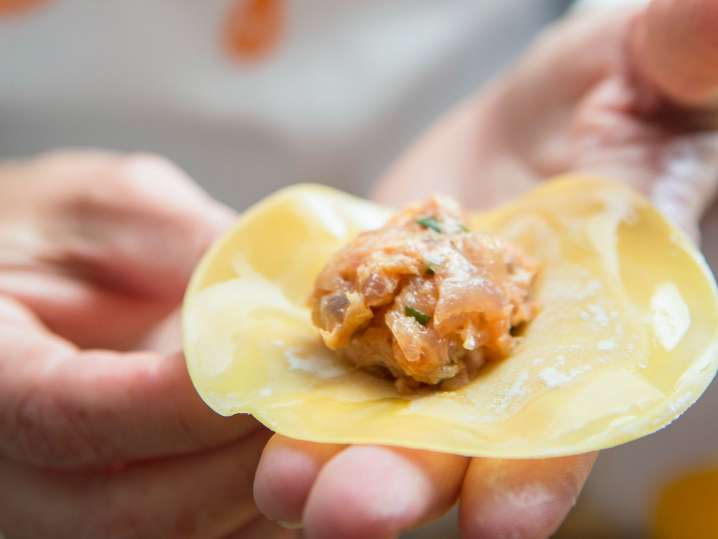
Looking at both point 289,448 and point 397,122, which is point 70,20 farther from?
point 289,448

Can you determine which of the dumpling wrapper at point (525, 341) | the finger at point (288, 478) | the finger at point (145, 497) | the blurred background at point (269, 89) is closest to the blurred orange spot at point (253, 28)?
the blurred background at point (269, 89)

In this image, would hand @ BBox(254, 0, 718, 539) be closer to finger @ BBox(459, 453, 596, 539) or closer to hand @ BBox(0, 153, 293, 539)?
finger @ BBox(459, 453, 596, 539)

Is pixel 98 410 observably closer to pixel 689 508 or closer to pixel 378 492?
pixel 378 492

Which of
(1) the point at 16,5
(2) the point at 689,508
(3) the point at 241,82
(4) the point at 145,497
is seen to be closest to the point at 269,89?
(3) the point at 241,82

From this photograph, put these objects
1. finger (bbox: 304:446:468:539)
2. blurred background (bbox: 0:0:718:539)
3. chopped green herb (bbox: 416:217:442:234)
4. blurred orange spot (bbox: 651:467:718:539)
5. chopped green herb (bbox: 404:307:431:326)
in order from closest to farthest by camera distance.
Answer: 1. finger (bbox: 304:446:468:539)
2. chopped green herb (bbox: 404:307:431:326)
3. chopped green herb (bbox: 416:217:442:234)
4. blurred orange spot (bbox: 651:467:718:539)
5. blurred background (bbox: 0:0:718:539)

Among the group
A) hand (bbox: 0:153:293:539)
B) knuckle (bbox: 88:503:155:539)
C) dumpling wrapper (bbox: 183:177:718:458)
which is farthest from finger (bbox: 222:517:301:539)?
dumpling wrapper (bbox: 183:177:718:458)

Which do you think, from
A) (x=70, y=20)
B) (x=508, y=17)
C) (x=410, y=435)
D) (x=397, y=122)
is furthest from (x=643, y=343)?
(x=70, y=20)
